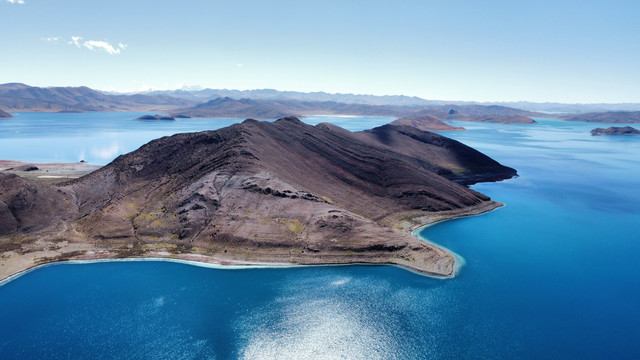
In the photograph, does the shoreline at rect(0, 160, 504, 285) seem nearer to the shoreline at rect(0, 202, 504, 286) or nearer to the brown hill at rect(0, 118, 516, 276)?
the shoreline at rect(0, 202, 504, 286)

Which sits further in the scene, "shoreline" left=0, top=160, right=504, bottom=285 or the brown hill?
the brown hill

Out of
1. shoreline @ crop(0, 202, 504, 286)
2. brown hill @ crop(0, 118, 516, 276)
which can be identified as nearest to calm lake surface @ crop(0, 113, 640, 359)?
shoreline @ crop(0, 202, 504, 286)

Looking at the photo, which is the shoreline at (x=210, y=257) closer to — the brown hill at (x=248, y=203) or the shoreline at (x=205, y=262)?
the shoreline at (x=205, y=262)

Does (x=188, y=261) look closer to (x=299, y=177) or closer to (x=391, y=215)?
(x=299, y=177)

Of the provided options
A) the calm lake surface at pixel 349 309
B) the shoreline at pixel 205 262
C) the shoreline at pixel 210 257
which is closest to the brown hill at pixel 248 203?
the shoreline at pixel 210 257

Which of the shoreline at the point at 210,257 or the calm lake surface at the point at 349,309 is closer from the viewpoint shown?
the calm lake surface at the point at 349,309

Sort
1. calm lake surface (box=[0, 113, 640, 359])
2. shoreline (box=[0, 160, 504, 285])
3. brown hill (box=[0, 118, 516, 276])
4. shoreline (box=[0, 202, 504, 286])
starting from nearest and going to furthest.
→ calm lake surface (box=[0, 113, 640, 359]) < shoreline (box=[0, 202, 504, 286]) < shoreline (box=[0, 160, 504, 285]) < brown hill (box=[0, 118, 516, 276])

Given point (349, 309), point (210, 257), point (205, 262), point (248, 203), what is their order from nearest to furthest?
1. point (349, 309)
2. point (205, 262)
3. point (210, 257)
4. point (248, 203)

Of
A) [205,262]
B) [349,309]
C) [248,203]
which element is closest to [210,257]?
[205,262]

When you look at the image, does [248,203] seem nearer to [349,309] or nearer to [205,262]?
[205,262]
